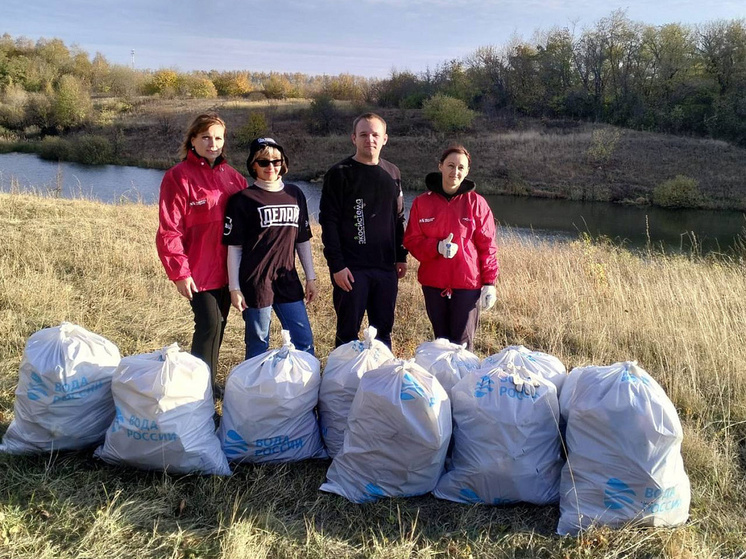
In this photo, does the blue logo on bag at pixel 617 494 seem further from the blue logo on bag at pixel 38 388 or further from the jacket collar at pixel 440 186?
the blue logo on bag at pixel 38 388

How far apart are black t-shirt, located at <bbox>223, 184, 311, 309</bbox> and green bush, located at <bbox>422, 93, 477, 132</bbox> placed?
1513 inches

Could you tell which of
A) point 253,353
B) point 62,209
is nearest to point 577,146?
point 62,209

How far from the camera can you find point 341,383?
2529 millimetres

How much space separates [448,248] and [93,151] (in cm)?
3628

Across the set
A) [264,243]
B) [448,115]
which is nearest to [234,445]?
[264,243]

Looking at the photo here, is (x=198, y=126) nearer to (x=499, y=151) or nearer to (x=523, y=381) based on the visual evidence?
(x=523, y=381)

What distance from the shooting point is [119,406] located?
234cm

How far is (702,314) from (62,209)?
8374mm

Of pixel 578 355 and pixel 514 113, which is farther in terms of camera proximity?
pixel 514 113

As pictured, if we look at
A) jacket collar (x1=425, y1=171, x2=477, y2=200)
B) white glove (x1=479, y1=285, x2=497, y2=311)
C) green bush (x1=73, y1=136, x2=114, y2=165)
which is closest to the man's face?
jacket collar (x1=425, y1=171, x2=477, y2=200)

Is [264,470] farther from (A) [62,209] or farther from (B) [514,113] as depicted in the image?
(B) [514,113]

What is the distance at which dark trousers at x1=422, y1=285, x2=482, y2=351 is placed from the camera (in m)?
3.16

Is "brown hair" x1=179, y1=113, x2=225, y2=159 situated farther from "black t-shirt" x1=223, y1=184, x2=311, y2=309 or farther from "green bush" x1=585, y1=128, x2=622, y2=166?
"green bush" x1=585, y1=128, x2=622, y2=166

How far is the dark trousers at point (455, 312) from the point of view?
3.16m
